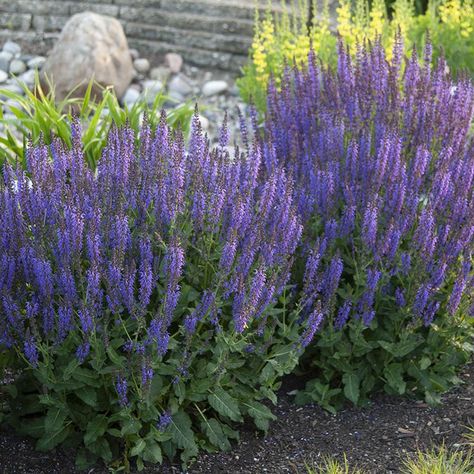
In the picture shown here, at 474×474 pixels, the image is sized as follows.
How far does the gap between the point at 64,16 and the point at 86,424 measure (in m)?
8.31

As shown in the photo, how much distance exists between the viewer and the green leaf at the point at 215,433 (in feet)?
12.1

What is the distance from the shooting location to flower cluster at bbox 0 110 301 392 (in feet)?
10.7

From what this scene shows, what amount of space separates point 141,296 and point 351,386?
4.29 ft

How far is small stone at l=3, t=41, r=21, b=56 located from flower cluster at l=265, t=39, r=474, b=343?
6.51 m

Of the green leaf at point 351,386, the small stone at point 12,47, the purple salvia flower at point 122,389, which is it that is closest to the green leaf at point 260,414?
the green leaf at point 351,386

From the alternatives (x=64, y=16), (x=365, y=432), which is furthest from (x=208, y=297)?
(x=64, y=16)

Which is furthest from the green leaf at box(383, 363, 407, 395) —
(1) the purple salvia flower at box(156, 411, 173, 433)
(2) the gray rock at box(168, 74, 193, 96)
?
(2) the gray rock at box(168, 74, 193, 96)

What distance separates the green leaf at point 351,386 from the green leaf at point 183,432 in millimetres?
819

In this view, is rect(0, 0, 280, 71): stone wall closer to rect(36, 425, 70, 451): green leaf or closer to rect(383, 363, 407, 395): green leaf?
rect(383, 363, 407, 395): green leaf

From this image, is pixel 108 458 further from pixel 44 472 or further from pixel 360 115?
pixel 360 115

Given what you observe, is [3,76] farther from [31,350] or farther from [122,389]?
[122,389]

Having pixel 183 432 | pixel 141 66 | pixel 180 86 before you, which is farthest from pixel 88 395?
pixel 141 66

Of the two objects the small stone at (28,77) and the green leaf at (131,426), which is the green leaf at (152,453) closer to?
the green leaf at (131,426)

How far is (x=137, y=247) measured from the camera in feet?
11.8
